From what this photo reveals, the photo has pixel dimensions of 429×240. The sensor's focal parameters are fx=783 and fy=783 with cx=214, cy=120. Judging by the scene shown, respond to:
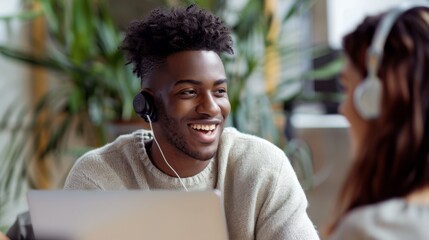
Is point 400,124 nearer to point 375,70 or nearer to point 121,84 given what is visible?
point 375,70

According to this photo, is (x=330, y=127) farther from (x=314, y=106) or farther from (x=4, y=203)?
(x=4, y=203)

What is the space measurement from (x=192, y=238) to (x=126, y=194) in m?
0.12

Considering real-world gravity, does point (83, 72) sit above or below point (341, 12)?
below

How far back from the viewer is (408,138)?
3.21 ft

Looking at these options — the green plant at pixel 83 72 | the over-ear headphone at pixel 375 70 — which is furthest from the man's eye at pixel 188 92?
the green plant at pixel 83 72

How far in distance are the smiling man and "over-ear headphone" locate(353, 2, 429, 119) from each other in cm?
53

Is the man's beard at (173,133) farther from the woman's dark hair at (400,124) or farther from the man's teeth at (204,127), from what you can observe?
the woman's dark hair at (400,124)

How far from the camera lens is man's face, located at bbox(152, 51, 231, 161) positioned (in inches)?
59.2

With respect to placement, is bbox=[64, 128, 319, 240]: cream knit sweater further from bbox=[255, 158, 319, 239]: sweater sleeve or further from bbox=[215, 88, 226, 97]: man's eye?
bbox=[215, 88, 226, 97]: man's eye

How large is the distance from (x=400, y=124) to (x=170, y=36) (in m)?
0.65

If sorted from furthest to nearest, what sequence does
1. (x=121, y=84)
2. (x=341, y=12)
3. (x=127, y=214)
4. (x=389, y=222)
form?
(x=341, y=12) < (x=121, y=84) < (x=127, y=214) < (x=389, y=222)

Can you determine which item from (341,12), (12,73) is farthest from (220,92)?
(341,12)

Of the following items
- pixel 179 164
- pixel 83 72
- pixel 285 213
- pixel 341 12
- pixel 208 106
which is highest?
pixel 341 12

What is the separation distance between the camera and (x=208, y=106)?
4.95ft
